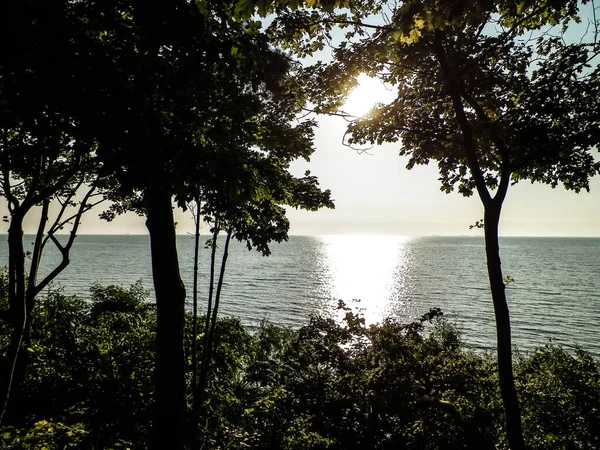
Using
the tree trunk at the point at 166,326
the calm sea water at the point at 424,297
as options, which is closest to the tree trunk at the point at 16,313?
the tree trunk at the point at 166,326

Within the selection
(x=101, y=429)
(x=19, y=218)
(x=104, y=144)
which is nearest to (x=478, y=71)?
(x=104, y=144)

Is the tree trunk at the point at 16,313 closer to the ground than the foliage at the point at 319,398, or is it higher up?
higher up

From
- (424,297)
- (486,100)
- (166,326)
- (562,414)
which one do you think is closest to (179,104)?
(166,326)

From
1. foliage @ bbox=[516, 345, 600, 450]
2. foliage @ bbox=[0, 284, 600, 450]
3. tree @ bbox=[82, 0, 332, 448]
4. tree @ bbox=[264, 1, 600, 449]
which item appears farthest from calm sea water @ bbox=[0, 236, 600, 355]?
tree @ bbox=[82, 0, 332, 448]

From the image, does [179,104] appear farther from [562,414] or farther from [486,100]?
[562,414]

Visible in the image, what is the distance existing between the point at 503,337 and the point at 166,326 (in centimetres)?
644

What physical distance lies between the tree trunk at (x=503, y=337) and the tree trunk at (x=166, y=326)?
590 centimetres

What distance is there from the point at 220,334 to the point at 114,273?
9244 centimetres

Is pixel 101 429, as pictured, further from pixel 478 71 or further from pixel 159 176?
pixel 478 71

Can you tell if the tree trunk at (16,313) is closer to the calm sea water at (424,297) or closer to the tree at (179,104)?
the tree at (179,104)

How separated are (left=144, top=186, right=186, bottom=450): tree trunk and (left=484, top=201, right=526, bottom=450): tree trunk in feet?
19.4

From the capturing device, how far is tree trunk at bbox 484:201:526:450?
5.72 metres

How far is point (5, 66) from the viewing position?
355cm

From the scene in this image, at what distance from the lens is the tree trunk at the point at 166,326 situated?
5.87 m
